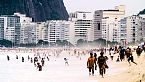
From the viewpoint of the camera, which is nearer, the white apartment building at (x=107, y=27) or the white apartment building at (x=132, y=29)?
the white apartment building at (x=132, y=29)

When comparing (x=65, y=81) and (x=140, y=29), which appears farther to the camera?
(x=140, y=29)

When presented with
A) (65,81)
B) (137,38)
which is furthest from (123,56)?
(137,38)

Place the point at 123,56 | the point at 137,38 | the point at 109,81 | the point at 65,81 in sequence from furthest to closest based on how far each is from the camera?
the point at 137,38 < the point at 123,56 < the point at 65,81 < the point at 109,81

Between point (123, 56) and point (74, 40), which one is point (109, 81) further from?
point (74, 40)

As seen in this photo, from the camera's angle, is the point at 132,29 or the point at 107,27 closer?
the point at 132,29

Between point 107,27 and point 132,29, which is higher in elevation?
point 132,29

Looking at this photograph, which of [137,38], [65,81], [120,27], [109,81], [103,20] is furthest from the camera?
[103,20]

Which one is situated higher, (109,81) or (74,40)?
(109,81)

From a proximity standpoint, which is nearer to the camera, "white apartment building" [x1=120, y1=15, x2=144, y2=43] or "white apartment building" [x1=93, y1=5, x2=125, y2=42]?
"white apartment building" [x1=120, y1=15, x2=144, y2=43]
